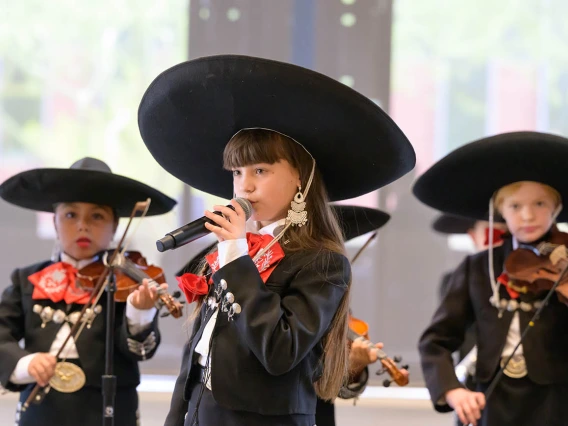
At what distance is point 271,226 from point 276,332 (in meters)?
0.29

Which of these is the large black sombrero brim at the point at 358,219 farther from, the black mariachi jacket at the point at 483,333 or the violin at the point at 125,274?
the violin at the point at 125,274

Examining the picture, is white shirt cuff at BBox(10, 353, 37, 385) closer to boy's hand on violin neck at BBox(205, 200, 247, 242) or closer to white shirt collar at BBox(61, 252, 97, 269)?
white shirt collar at BBox(61, 252, 97, 269)

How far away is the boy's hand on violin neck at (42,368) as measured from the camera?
7.52ft

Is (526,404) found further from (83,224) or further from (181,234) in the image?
(83,224)

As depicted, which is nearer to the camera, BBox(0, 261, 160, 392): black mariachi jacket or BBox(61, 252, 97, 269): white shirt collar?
BBox(0, 261, 160, 392): black mariachi jacket

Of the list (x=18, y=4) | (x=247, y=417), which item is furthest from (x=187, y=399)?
(x=18, y=4)

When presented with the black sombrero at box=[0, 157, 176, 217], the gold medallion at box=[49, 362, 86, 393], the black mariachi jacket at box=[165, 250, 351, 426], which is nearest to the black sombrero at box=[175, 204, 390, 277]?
the black sombrero at box=[0, 157, 176, 217]

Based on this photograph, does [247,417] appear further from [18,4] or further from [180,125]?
[18,4]

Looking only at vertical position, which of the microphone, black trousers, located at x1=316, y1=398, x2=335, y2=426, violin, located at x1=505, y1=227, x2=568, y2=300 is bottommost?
black trousers, located at x1=316, y1=398, x2=335, y2=426

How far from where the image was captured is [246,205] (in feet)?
5.51

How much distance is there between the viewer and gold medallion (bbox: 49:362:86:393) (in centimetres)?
242

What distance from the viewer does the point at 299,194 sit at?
1.78 metres

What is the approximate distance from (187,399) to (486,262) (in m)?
1.07

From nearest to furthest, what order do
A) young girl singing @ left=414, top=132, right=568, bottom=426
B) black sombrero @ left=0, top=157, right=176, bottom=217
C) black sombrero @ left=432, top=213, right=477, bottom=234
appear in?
young girl singing @ left=414, top=132, right=568, bottom=426
black sombrero @ left=0, top=157, right=176, bottom=217
black sombrero @ left=432, top=213, right=477, bottom=234
